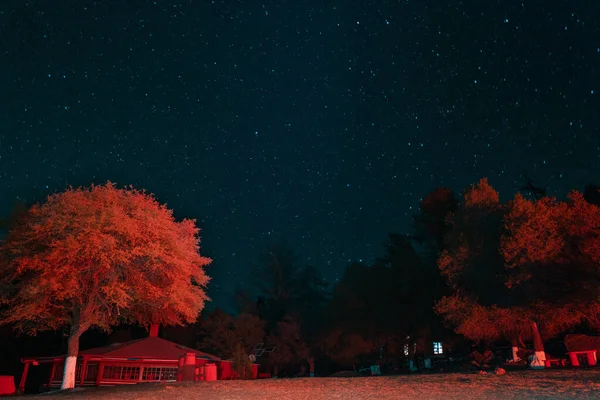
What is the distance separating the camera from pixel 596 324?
117 ft

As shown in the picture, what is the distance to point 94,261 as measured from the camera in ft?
80.8

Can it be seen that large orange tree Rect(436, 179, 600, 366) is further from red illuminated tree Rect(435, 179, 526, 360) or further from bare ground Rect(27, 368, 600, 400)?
bare ground Rect(27, 368, 600, 400)

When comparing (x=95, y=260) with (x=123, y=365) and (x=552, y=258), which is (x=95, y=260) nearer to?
(x=123, y=365)

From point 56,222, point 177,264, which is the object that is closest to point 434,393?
point 177,264

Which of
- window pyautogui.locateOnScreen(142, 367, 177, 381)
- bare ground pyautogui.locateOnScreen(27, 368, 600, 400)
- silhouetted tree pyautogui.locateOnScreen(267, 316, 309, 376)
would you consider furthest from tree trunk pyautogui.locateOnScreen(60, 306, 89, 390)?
silhouetted tree pyautogui.locateOnScreen(267, 316, 309, 376)

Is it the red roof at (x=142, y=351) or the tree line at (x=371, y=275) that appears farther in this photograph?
the red roof at (x=142, y=351)

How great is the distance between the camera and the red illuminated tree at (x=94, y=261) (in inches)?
926

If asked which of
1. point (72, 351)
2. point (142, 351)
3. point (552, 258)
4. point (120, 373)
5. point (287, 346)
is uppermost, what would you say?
point (552, 258)

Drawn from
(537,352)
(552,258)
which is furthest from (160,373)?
(552,258)

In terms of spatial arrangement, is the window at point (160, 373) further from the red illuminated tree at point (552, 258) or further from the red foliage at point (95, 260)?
the red illuminated tree at point (552, 258)

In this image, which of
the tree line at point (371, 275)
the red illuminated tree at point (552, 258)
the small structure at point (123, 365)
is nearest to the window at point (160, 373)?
the small structure at point (123, 365)

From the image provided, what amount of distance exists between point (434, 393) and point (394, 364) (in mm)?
47155

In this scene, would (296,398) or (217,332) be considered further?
(217,332)

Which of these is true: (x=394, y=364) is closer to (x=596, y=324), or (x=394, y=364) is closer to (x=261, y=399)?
(x=596, y=324)
